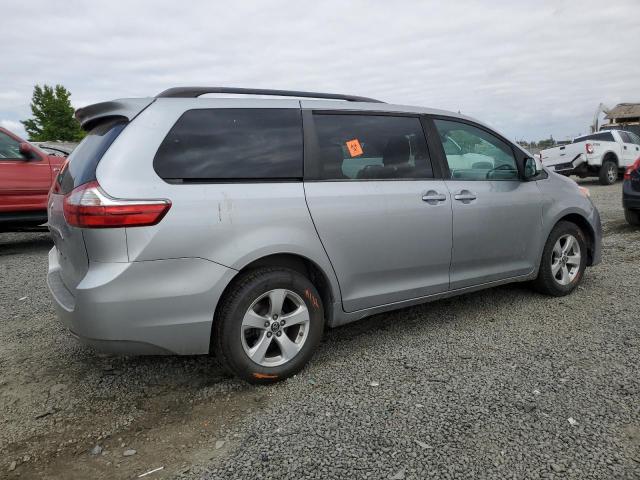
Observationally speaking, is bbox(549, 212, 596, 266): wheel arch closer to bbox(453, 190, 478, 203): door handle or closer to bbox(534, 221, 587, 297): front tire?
bbox(534, 221, 587, 297): front tire

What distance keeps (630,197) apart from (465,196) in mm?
5129

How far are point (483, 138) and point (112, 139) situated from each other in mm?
2885

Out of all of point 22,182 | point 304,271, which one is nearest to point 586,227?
point 304,271

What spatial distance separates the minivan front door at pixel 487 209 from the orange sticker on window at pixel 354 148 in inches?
30.5

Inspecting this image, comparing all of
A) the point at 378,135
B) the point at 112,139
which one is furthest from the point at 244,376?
the point at 378,135

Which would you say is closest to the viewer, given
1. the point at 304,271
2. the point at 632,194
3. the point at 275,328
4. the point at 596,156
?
the point at 275,328

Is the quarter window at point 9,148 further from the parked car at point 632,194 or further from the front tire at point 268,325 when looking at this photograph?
the parked car at point 632,194

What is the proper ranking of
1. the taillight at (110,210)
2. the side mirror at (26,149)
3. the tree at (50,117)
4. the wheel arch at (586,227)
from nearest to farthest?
1. the taillight at (110,210)
2. the wheel arch at (586,227)
3. the side mirror at (26,149)
4. the tree at (50,117)

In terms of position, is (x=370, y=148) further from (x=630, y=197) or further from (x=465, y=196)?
(x=630, y=197)

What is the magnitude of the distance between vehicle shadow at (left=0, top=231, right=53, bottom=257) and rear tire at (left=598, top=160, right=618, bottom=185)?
1465cm

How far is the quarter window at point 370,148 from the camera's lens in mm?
3205

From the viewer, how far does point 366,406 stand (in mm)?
2662

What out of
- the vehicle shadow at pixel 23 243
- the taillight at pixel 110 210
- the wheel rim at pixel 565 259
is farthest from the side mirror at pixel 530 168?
the vehicle shadow at pixel 23 243

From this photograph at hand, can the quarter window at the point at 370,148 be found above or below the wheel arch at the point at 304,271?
above
